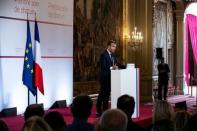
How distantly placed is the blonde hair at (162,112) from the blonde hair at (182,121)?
0.08m

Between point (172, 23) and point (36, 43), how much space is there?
Answer: 11.2 m

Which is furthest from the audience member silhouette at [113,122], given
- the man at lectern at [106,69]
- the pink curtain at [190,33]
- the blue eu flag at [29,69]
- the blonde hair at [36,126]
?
the pink curtain at [190,33]

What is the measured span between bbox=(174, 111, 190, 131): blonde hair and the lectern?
16.0 feet

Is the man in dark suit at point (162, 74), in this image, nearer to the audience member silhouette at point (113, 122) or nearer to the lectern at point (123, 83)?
the lectern at point (123, 83)

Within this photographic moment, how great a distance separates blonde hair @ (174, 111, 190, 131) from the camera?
426 cm

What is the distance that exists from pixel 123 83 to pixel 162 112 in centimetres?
478

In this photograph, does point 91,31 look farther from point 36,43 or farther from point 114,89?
point 114,89

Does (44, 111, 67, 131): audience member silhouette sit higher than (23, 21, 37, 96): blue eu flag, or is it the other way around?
(23, 21, 37, 96): blue eu flag

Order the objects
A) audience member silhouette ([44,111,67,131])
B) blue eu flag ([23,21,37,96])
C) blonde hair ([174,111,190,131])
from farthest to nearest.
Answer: blue eu flag ([23,21,37,96])
blonde hair ([174,111,190,131])
audience member silhouette ([44,111,67,131])

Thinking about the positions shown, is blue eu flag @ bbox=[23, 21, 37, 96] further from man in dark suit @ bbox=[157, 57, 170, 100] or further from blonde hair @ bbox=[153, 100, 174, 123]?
blonde hair @ bbox=[153, 100, 174, 123]

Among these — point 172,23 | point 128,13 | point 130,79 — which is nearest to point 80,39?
point 128,13

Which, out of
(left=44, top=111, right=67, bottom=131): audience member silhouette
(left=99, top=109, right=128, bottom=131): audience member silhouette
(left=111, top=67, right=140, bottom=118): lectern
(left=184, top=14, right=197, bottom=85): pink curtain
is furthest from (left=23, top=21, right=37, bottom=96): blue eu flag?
(left=184, top=14, right=197, bottom=85): pink curtain

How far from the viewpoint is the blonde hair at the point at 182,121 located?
4262mm

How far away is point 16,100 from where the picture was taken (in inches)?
424
